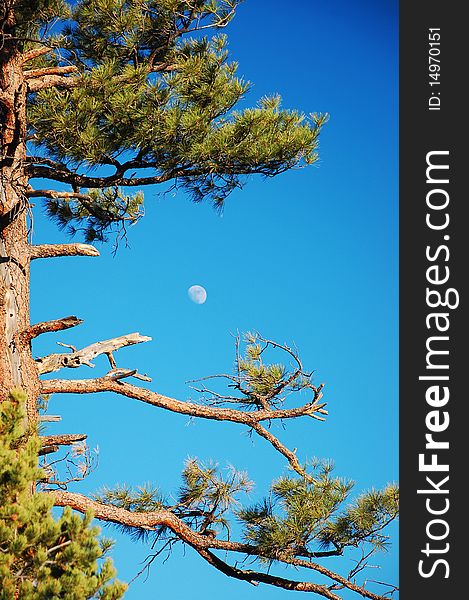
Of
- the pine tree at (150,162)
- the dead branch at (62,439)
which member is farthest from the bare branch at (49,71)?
the dead branch at (62,439)

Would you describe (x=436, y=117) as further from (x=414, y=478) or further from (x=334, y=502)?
(x=334, y=502)

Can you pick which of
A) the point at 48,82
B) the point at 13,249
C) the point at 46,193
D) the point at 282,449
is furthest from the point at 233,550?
the point at 48,82

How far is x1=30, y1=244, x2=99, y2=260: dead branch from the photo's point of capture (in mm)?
4633

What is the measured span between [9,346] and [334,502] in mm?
2044

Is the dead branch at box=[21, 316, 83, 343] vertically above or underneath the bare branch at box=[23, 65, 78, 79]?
underneath

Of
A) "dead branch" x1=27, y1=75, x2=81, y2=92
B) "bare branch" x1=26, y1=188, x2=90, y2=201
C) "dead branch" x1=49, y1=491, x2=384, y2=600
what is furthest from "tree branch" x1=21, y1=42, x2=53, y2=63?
"dead branch" x1=49, y1=491, x2=384, y2=600

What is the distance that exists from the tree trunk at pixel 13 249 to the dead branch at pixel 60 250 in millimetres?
67

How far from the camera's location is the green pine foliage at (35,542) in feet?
10.9

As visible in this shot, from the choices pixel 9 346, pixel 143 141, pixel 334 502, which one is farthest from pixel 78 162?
pixel 334 502

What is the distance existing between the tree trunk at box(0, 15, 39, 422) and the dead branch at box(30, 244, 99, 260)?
0.07 meters

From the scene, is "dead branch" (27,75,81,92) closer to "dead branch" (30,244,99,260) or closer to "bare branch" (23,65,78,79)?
"bare branch" (23,65,78,79)

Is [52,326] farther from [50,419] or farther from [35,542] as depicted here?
[35,542]

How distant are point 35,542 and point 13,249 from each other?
1734 mm

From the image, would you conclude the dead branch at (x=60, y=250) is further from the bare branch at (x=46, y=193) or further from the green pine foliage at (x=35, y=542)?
the green pine foliage at (x=35, y=542)
